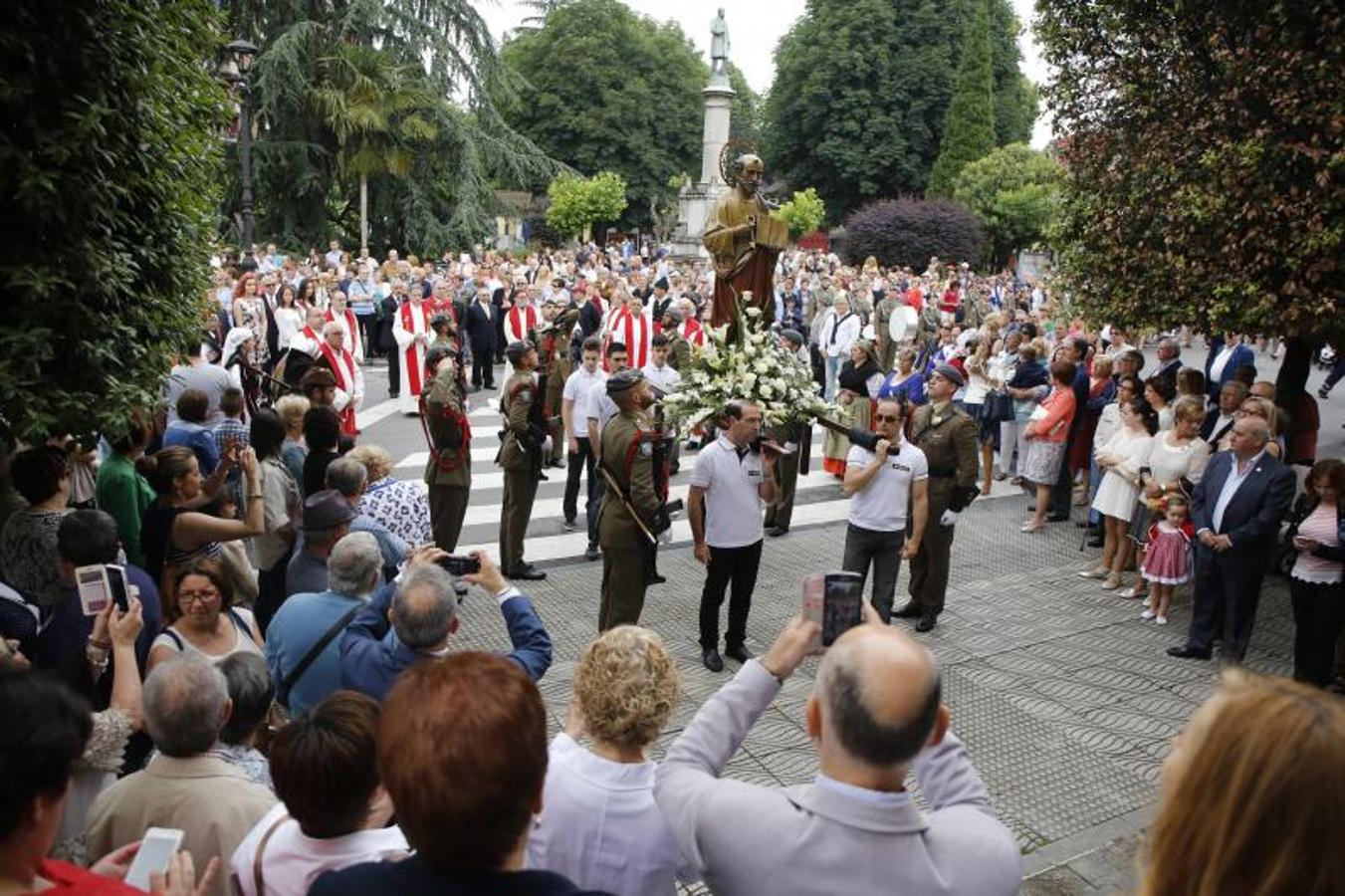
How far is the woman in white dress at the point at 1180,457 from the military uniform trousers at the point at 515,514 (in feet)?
16.7

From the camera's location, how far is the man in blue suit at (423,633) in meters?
3.68

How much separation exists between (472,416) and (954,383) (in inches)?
370

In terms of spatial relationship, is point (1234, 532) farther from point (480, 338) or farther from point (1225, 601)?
point (480, 338)

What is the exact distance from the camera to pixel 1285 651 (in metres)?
7.95

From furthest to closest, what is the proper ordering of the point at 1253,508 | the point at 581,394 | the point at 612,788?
the point at 581,394
the point at 1253,508
the point at 612,788

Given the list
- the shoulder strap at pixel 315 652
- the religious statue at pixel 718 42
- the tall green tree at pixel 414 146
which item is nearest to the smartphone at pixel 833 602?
the shoulder strap at pixel 315 652

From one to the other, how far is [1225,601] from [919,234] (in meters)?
34.5

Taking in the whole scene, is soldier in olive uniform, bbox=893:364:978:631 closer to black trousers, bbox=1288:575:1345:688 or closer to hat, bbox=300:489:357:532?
black trousers, bbox=1288:575:1345:688

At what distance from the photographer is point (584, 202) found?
4166 cm

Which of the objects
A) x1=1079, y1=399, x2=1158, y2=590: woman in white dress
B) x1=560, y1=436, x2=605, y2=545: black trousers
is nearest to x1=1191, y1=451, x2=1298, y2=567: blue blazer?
x1=1079, y1=399, x2=1158, y2=590: woman in white dress

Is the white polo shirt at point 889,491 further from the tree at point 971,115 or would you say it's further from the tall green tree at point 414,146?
the tree at point 971,115

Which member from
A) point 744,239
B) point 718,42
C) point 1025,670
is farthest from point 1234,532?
point 718,42

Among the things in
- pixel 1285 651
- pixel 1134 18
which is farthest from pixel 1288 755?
pixel 1134 18

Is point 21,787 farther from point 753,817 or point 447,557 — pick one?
point 447,557
